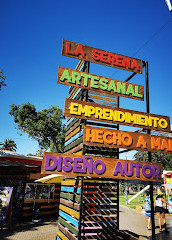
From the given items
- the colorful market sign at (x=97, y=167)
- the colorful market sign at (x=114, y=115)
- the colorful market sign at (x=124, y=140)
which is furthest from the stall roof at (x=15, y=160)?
the colorful market sign at (x=124, y=140)

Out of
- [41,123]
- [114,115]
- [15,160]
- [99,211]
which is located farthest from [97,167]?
[41,123]

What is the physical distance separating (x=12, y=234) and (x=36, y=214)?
268 centimetres

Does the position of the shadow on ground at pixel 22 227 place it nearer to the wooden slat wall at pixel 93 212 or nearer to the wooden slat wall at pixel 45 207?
the wooden slat wall at pixel 45 207

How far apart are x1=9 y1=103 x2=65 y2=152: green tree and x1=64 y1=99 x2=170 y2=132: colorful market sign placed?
23.6 meters

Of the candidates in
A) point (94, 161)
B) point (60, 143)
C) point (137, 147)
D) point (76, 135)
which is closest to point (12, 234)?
point (76, 135)

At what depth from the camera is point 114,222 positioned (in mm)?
5668

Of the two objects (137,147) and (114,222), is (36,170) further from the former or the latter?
(137,147)

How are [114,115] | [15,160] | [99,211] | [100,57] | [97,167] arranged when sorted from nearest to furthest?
[97,167] → [114,115] → [99,211] → [100,57] → [15,160]

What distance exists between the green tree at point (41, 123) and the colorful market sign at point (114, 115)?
23.6 meters

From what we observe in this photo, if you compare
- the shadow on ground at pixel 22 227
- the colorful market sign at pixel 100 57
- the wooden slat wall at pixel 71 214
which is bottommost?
the shadow on ground at pixel 22 227

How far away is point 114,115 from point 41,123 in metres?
24.4

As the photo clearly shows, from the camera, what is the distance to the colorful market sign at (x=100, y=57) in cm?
571

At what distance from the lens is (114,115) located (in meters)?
5.21

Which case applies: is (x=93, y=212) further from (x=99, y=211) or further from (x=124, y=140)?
(x=124, y=140)
